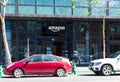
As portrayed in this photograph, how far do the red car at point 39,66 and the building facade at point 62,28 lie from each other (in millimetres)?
10715

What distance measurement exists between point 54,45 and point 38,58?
12.3 m

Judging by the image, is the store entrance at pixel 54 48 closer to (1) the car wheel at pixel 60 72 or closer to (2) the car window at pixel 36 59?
(2) the car window at pixel 36 59

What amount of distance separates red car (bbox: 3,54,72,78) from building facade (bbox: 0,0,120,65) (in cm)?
1072

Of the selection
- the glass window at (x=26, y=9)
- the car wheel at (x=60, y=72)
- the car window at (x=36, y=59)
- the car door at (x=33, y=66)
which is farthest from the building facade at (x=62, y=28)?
the car wheel at (x=60, y=72)

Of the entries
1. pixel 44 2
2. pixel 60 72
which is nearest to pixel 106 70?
pixel 60 72

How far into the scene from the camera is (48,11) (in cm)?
3775

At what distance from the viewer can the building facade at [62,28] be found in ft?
123

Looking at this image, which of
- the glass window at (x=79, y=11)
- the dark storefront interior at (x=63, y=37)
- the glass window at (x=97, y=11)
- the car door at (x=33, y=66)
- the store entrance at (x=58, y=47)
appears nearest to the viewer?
the car door at (x=33, y=66)

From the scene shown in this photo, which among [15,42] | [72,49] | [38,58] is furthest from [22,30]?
[38,58]

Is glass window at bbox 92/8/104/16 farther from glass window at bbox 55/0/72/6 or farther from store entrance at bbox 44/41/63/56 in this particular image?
store entrance at bbox 44/41/63/56

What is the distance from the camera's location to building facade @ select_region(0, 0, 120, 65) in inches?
1473

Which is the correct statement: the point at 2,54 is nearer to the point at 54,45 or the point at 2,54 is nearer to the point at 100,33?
the point at 54,45

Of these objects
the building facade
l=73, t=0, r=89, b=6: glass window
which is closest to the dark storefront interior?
the building facade

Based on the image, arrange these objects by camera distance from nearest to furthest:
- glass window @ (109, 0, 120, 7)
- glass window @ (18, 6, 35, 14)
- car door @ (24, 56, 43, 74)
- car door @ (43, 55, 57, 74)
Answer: car door @ (24, 56, 43, 74), car door @ (43, 55, 57, 74), glass window @ (18, 6, 35, 14), glass window @ (109, 0, 120, 7)
